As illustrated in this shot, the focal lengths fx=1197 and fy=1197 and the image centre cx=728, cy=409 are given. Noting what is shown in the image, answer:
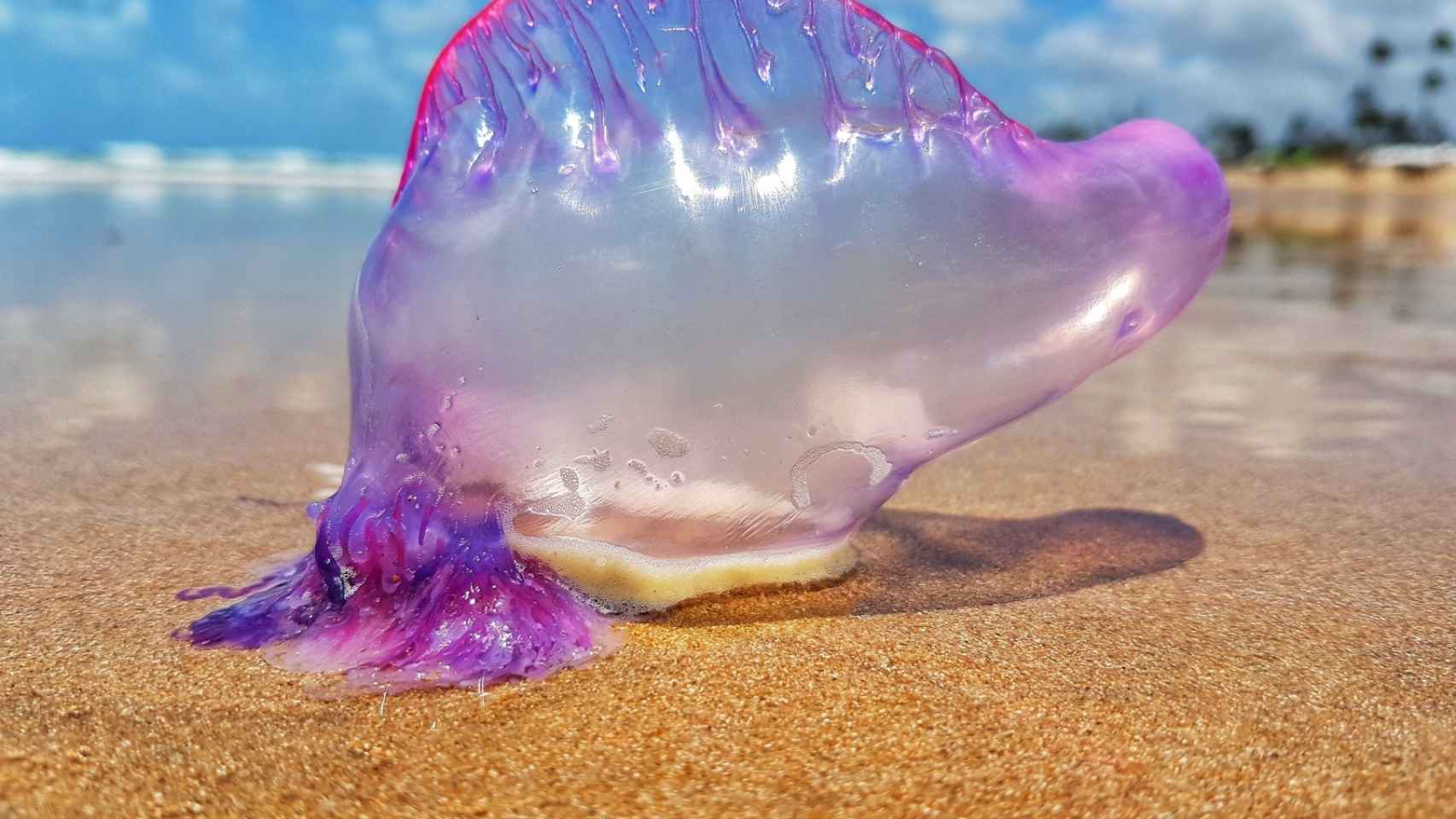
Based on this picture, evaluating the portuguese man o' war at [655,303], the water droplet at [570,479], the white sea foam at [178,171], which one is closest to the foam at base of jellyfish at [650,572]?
the portuguese man o' war at [655,303]

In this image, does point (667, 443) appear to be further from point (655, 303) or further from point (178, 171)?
point (178, 171)

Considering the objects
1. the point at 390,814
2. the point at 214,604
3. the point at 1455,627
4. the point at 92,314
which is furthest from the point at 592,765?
the point at 92,314

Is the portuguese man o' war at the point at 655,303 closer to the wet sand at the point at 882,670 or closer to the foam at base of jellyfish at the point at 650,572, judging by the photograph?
the foam at base of jellyfish at the point at 650,572

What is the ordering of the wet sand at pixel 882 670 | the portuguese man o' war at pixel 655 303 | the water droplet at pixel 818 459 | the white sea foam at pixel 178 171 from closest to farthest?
1. the wet sand at pixel 882 670
2. the portuguese man o' war at pixel 655 303
3. the water droplet at pixel 818 459
4. the white sea foam at pixel 178 171

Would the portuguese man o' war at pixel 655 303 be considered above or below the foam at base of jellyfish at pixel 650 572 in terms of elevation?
above

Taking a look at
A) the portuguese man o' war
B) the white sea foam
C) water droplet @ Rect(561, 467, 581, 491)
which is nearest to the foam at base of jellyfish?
the portuguese man o' war

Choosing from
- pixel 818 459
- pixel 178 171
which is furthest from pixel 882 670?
pixel 178 171
